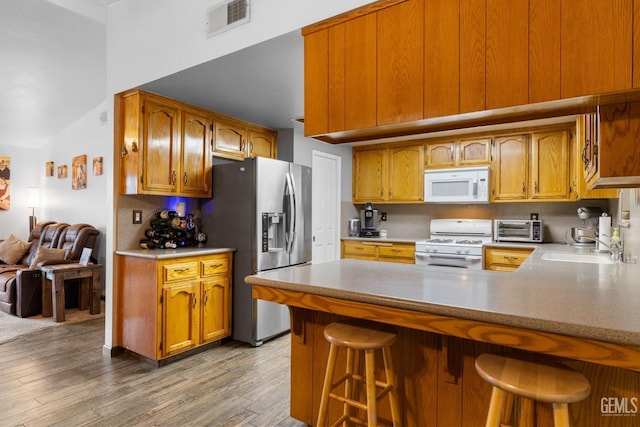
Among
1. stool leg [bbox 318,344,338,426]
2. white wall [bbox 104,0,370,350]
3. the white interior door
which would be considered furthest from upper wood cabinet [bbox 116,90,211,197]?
stool leg [bbox 318,344,338,426]

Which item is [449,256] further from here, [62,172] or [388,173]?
[62,172]

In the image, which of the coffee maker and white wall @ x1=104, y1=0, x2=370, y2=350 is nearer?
white wall @ x1=104, y1=0, x2=370, y2=350

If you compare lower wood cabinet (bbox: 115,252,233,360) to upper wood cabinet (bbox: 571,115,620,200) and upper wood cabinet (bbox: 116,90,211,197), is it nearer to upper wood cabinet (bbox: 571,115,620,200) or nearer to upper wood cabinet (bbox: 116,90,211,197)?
upper wood cabinet (bbox: 116,90,211,197)

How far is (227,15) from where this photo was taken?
2.33 m

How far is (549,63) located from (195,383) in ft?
9.35

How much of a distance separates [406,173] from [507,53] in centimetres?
354

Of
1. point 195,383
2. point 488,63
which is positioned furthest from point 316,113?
point 195,383

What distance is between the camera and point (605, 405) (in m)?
1.31

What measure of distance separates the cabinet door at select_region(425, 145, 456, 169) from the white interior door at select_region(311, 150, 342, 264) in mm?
1231

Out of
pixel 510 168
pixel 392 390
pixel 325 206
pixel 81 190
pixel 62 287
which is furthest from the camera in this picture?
pixel 81 190

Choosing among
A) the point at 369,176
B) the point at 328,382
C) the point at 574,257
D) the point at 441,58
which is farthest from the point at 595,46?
the point at 369,176

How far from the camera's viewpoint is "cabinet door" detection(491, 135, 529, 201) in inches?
168

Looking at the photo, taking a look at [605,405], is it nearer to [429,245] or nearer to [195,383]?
[195,383]

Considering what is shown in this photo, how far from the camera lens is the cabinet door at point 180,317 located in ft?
9.59
